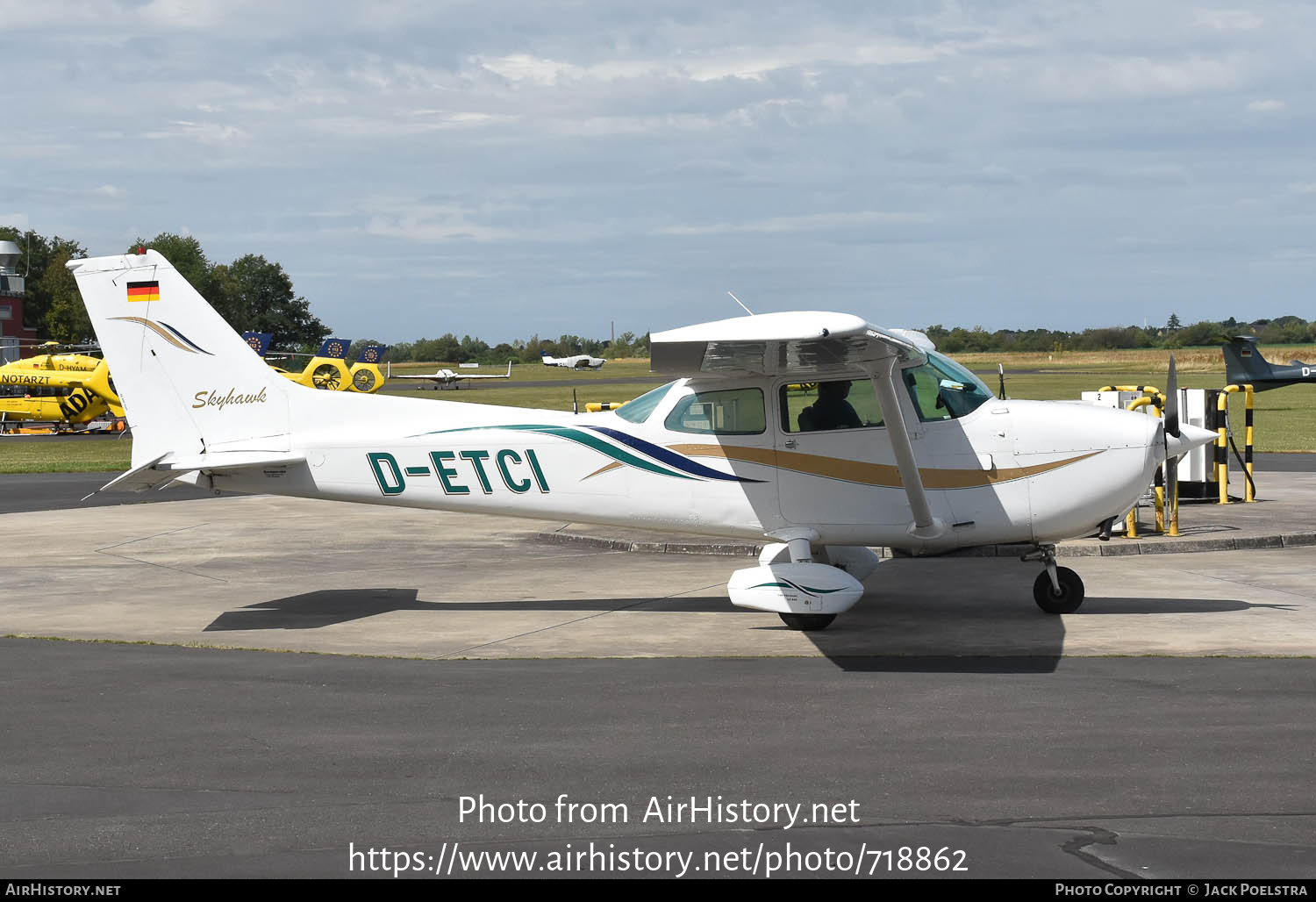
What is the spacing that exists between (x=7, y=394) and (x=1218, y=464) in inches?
1694

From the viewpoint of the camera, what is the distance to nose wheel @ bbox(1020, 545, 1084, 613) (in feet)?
34.3

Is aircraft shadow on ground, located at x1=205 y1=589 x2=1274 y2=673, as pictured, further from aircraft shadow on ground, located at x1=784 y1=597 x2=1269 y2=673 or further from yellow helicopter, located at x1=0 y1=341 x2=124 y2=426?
yellow helicopter, located at x1=0 y1=341 x2=124 y2=426

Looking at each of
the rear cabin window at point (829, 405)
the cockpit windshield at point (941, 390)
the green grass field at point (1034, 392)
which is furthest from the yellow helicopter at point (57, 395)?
the cockpit windshield at point (941, 390)

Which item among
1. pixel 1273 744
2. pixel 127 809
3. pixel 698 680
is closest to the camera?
pixel 127 809

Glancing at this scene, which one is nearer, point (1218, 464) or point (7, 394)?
point (1218, 464)

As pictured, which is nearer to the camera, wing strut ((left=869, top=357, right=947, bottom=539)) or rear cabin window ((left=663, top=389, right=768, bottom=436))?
wing strut ((left=869, top=357, right=947, bottom=539))

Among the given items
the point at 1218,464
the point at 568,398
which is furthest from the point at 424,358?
the point at 1218,464

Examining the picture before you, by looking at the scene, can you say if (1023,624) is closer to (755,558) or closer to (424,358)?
(755,558)

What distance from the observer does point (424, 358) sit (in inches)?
6407

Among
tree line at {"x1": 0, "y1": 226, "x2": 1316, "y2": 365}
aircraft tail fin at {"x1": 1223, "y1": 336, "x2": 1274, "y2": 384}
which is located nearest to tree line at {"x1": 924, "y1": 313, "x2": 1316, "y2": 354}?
tree line at {"x1": 0, "y1": 226, "x2": 1316, "y2": 365}

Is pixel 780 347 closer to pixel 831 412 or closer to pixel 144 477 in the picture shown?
pixel 831 412

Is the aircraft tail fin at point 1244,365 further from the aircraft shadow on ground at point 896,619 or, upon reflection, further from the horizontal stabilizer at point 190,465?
the horizontal stabilizer at point 190,465

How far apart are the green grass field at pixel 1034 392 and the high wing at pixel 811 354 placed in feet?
68.6

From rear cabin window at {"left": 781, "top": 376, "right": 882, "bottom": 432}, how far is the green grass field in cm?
2077
